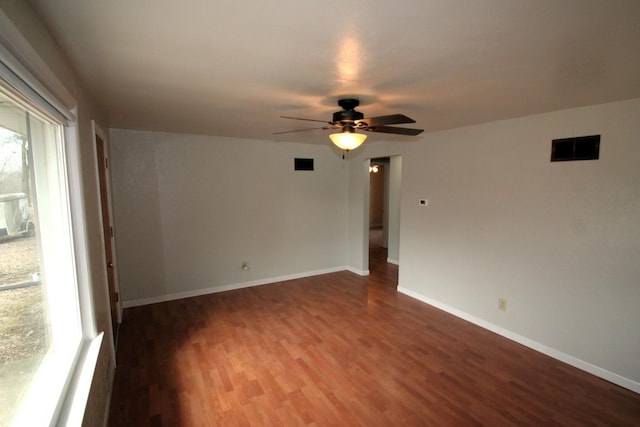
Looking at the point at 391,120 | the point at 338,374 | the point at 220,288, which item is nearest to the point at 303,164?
the point at 220,288

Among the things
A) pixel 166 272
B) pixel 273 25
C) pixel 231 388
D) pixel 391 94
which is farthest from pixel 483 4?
pixel 166 272

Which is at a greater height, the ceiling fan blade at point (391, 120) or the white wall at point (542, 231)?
the ceiling fan blade at point (391, 120)

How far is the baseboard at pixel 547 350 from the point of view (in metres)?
2.36

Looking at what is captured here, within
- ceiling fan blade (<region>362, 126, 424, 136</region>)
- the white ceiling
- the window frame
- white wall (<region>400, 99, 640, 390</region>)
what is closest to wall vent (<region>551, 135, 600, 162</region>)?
white wall (<region>400, 99, 640, 390</region>)

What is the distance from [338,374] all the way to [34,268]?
2.19m

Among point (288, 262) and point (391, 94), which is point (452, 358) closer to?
point (391, 94)

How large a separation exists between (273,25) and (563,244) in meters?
3.04

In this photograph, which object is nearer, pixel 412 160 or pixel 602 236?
pixel 602 236

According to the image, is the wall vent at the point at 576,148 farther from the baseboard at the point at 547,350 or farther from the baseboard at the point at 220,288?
the baseboard at the point at 220,288

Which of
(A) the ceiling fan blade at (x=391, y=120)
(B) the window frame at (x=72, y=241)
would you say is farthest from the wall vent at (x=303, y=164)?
(B) the window frame at (x=72, y=241)

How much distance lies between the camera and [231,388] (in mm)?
2314

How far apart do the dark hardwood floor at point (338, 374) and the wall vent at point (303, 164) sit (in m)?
2.25

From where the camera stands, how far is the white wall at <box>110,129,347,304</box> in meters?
3.72

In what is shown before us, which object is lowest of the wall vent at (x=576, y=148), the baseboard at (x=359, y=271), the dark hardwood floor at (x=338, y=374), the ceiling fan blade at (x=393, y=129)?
the dark hardwood floor at (x=338, y=374)
